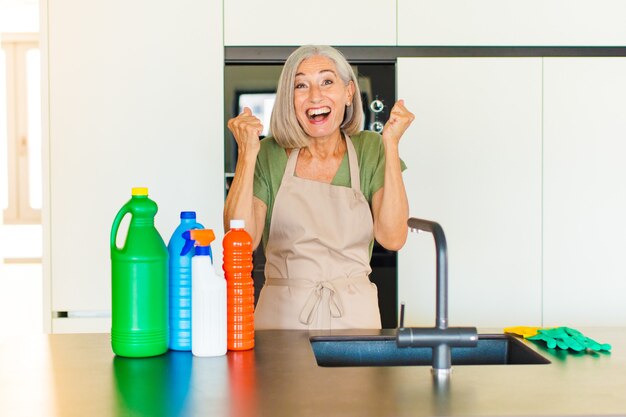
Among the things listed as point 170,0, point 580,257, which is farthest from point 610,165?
point 170,0

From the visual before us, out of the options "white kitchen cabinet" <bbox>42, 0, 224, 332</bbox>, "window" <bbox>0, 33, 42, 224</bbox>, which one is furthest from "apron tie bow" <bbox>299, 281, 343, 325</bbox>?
"window" <bbox>0, 33, 42, 224</bbox>

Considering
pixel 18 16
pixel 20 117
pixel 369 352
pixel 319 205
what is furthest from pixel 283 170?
pixel 20 117

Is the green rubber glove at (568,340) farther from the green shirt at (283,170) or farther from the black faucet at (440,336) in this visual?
the green shirt at (283,170)

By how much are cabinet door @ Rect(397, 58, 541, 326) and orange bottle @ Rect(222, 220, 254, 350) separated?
129 cm

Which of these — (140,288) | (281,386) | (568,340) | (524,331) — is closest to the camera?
(281,386)

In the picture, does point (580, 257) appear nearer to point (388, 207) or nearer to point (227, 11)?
point (388, 207)

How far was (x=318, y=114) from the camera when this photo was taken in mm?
2070

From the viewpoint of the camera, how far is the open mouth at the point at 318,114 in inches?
81.0

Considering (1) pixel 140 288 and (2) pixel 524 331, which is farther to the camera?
(2) pixel 524 331

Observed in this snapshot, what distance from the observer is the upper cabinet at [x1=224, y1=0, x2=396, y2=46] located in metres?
2.71

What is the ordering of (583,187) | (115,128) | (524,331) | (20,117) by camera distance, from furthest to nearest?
(20,117) → (583,187) → (115,128) → (524,331)

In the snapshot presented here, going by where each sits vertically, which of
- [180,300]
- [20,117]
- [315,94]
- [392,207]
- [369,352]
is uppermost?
[20,117]

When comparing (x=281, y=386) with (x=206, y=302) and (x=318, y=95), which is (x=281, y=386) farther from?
(x=318, y=95)

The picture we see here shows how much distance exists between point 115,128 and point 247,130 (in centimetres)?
99
